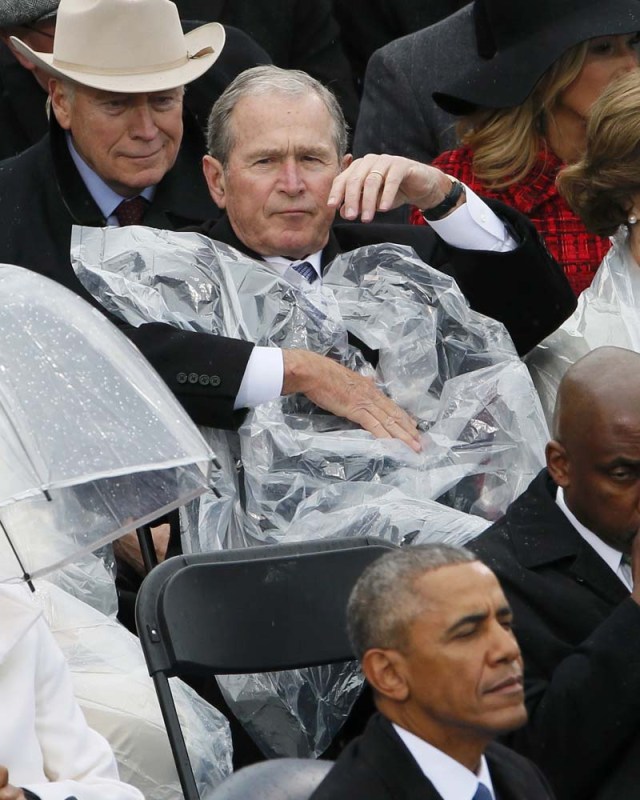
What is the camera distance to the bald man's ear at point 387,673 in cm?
278

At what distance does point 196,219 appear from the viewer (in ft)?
16.5

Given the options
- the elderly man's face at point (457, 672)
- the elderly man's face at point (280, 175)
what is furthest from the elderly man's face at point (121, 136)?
the elderly man's face at point (457, 672)

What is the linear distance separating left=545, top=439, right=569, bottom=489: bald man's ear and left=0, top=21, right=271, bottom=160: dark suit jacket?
91.2 inches

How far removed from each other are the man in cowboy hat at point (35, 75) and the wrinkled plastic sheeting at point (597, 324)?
1.27m

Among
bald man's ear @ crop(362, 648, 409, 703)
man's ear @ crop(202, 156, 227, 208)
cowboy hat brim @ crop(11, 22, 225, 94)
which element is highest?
bald man's ear @ crop(362, 648, 409, 703)

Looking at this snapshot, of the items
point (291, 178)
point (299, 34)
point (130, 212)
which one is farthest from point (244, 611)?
point (299, 34)

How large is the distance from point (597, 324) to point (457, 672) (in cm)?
214

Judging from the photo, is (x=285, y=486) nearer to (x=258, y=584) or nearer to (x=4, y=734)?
(x=258, y=584)

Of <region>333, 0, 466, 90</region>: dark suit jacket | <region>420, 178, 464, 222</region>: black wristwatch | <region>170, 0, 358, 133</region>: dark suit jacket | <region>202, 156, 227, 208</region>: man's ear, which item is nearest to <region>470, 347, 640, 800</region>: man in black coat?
<region>420, 178, 464, 222</region>: black wristwatch

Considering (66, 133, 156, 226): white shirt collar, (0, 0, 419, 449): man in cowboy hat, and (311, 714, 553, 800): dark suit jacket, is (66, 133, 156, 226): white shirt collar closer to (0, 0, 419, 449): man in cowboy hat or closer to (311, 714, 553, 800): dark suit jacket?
(0, 0, 419, 449): man in cowboy hat

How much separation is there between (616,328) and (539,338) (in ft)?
0.68

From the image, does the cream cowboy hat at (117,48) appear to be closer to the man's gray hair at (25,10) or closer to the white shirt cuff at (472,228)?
the man's gray hair at (25,10)

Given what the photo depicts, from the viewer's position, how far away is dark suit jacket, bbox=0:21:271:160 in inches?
221

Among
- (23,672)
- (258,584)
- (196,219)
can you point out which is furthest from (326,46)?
(23,672)
